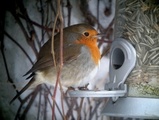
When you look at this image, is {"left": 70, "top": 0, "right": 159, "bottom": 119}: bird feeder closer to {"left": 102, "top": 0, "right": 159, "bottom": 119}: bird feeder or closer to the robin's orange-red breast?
Answer: {"left": 102, "top": 0, "right": 159, "bottom": 119}: bird feeder

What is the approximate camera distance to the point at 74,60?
1.75 metres

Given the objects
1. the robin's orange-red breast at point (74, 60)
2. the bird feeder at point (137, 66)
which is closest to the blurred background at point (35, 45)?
the robin's orange-red breast at point (74, 60)

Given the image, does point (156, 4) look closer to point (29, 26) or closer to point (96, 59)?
point (96, 59)

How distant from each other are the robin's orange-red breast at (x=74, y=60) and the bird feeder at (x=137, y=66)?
19 cm

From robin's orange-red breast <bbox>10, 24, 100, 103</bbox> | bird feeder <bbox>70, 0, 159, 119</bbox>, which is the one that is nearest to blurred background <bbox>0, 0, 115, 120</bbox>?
robin's orange-red breast <bbox>10, 24, 100, 103</bbox>

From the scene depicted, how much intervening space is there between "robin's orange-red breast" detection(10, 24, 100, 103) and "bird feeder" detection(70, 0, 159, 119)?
188mm

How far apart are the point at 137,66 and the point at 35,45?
68 centimetres

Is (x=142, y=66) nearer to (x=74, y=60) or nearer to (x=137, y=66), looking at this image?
(x=137, y=66)

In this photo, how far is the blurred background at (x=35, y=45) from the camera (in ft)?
6.74

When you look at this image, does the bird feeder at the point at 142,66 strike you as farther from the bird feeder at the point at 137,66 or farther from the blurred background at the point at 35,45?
the blurred background at the point at 35,45

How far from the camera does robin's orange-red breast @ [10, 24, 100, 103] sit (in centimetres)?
175

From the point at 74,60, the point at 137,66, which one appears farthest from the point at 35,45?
the point at 137,66

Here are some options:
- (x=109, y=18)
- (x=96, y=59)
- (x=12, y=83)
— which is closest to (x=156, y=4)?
(x=96, y=59)

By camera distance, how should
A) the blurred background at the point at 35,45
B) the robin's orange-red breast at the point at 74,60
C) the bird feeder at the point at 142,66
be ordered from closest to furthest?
the bird feeder at the point at 142,66 → the robin's orange-red breast at the point at 74,60 → the blurred background at the point at 35,45
